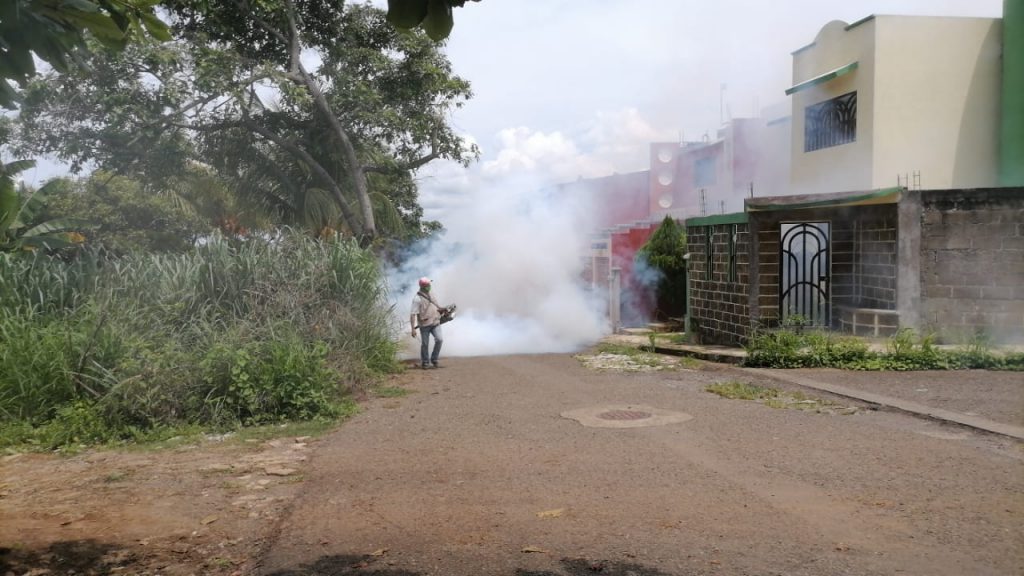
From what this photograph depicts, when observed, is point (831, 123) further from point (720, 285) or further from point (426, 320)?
point (426, 320)

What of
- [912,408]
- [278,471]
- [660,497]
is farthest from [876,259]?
[278,471]

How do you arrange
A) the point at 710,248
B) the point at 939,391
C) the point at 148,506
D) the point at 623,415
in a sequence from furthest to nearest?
the point at 710,248 → the point at 939,391 → the point at 623,415 → the point at 148,506

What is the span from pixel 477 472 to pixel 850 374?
6.39 meters

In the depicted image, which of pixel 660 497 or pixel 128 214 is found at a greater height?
pixel 128 214

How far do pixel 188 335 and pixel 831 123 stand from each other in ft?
54.1

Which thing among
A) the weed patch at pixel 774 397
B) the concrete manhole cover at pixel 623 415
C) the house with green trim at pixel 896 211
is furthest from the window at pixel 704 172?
the concrete manhole cover at pixel 623 415

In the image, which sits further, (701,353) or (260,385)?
(701,353)

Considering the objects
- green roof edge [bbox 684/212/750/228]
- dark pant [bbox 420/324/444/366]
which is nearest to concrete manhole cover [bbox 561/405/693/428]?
dark pant [bbox 420/324/444/366]

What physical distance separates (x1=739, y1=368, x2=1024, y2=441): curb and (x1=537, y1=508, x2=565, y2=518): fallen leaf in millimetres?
4270

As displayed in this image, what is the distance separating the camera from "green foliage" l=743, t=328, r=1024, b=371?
34.9ft

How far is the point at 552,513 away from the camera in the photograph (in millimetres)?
5035

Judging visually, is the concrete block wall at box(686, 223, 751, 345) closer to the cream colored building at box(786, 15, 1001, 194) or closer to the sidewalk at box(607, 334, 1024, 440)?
the sidewalk at box(607, 334, 1024, 440)

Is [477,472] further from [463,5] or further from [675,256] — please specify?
[675,256]

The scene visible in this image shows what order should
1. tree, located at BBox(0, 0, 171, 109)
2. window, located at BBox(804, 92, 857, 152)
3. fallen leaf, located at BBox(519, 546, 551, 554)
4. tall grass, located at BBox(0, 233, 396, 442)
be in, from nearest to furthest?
tree, located at BBox(0, 0, 171, 109)
fallen leaf, located at BBox(519, 546, 551, 554)
tall grass, located at BBox(0, 233, 396, 442)
window, located at BBox(804, 92, 857, 152)
